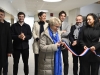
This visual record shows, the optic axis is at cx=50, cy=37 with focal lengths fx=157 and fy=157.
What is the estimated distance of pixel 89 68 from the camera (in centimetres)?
300

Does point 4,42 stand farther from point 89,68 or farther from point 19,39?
point 89,68

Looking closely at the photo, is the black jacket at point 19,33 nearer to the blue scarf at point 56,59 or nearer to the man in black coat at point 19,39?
the man in black coat at point 19,39

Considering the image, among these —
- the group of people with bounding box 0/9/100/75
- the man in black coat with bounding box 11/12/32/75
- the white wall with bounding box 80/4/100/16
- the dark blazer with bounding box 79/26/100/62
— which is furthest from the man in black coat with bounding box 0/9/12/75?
the white wall with bounding box 80/4/100/16

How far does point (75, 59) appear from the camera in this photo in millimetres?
3822

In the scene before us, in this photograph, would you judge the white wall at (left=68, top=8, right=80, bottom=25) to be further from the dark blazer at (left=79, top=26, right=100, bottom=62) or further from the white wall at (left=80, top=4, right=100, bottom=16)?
the dark blazer at (left=79, top=26, right=100, bottom=62)

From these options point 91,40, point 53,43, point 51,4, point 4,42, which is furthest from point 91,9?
point 53,43

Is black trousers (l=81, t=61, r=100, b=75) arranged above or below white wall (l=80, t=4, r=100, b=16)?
below

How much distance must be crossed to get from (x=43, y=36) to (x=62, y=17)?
53.2 inches

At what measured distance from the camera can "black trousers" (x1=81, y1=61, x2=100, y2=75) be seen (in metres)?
2.93

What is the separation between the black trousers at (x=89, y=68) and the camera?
2931 mm

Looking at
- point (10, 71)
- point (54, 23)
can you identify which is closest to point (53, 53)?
point (54, 23)

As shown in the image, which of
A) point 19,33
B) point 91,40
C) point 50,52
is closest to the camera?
point 50,52

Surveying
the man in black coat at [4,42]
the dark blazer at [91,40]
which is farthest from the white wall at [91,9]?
the man in black coat at [4,42]

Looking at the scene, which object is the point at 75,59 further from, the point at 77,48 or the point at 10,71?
the point at 10,71
